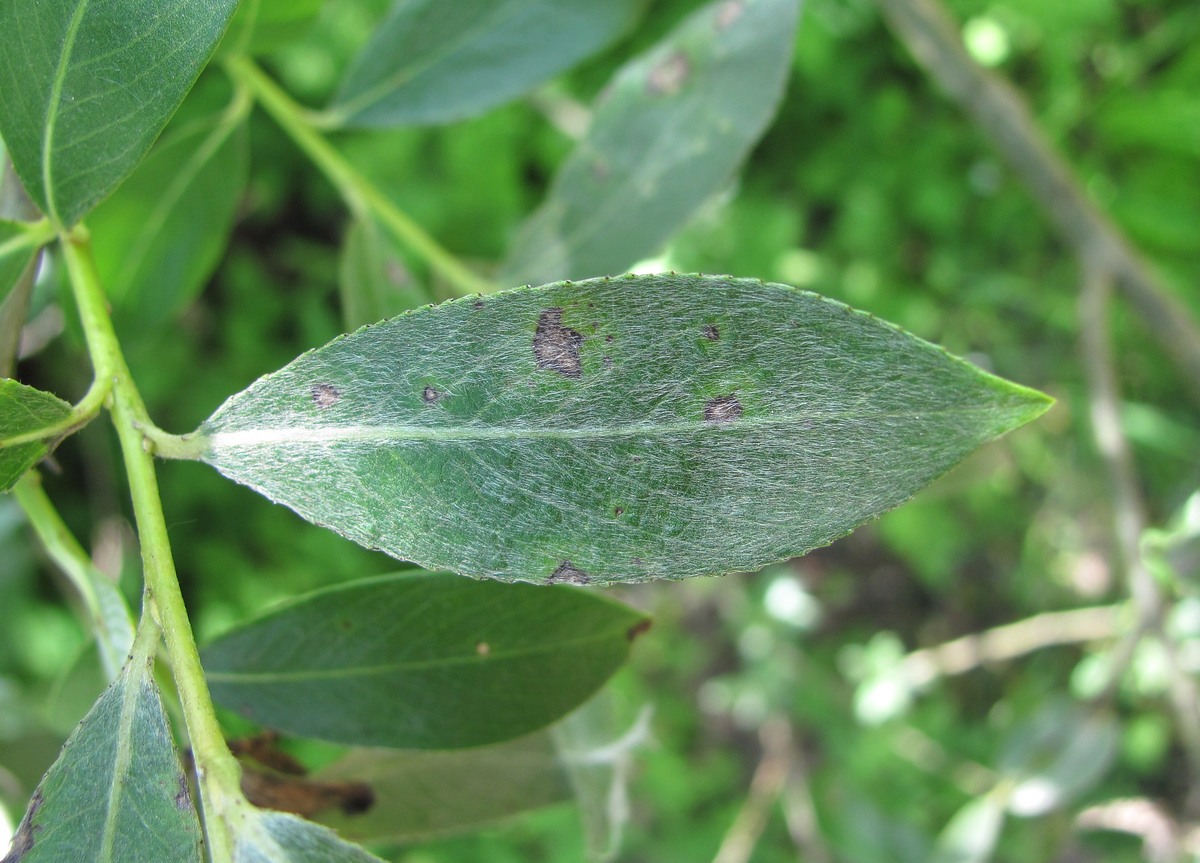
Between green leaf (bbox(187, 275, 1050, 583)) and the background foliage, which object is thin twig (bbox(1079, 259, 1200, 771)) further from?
green leaf (bbox(187, 275, 1050, 583))

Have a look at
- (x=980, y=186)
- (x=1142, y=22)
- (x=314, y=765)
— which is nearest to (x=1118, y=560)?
(x=980, y=186)

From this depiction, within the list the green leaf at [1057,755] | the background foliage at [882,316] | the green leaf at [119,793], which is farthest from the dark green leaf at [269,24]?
the green leaf at [1057,755]

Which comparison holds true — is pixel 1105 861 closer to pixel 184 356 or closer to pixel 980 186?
pixel 980 186

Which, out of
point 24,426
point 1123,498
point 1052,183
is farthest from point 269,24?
point 1123,498

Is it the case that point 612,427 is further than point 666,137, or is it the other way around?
point 666,137

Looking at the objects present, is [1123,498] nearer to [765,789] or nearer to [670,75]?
[670,75]

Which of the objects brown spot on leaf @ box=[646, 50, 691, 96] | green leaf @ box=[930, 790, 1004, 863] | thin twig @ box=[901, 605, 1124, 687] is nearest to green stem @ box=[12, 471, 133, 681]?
brown spot on leaf @ box=[646, 50, 691, 96]
